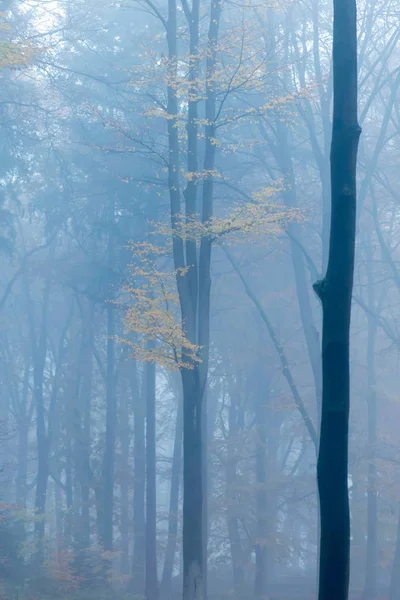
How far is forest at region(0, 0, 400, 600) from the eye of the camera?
40.6 ft

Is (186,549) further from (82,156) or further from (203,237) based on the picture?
(82,156)

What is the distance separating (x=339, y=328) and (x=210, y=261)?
9176mm

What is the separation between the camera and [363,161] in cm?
1898

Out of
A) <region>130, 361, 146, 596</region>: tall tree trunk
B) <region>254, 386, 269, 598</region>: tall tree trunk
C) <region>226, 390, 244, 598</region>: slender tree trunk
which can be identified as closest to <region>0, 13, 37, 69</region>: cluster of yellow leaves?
<region>254, 386, 269, 598</region>: tall tree trunk

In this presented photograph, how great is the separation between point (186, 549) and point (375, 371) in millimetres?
14223

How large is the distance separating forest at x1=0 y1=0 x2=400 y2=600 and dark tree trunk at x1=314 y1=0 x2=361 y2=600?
0.07 feet

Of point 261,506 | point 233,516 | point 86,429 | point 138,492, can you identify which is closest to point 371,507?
point 261,506

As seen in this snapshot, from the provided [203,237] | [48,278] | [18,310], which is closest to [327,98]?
[203,237]

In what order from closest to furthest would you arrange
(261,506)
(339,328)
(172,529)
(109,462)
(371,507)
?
1. (339,328)
2. (371,507)
3. (261,506)
4. (109,462)
5. (172,529)

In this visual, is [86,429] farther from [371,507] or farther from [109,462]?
[371,507]

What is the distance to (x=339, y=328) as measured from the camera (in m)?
7.36

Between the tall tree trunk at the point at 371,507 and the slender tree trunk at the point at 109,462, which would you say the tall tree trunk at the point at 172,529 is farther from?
the tall tree trunk at the point at 371,507

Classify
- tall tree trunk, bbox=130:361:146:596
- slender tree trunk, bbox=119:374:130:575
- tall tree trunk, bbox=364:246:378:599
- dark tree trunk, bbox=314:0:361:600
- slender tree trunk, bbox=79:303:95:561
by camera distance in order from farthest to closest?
slender tree trunk, bbox=119:374:130:575, slender tree trunk, bbox=79:303:95:561, tall tree trunk, bbox=130:361:146:596, tall tree trunk, bbox=364:246:378:599, dark tree trunk, bbox=314:0:361:600

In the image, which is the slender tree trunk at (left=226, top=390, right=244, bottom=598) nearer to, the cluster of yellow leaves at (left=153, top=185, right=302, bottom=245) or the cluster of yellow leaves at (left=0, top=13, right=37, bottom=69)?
the cluster of yellow leaves at (left=153, top=185, right=302, bottom=245)
